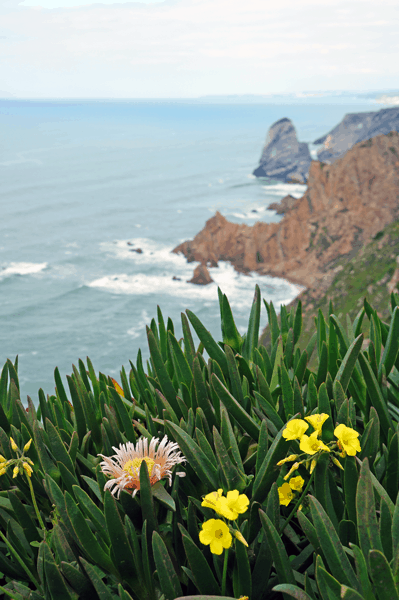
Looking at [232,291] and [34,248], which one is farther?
[34,248]

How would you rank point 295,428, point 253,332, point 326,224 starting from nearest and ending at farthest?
point 295,428
point 253,332
point 326,224

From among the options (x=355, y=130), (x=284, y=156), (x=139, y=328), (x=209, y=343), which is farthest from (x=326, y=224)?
(x=355, y=130)

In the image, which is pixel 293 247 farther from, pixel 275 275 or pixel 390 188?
pixel 390 188

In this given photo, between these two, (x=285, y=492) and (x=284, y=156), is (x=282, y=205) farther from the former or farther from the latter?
(x=285, y=492)

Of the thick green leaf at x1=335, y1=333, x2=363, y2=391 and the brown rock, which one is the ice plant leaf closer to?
the thick green leaf at x1=335, y1=333, x2=363, y2=391

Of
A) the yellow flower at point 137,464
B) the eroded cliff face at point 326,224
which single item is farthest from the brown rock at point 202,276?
the yellow flower at point 137,464

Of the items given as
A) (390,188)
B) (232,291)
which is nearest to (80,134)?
(232,291)

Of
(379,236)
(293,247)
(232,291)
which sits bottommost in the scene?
(232,291)
